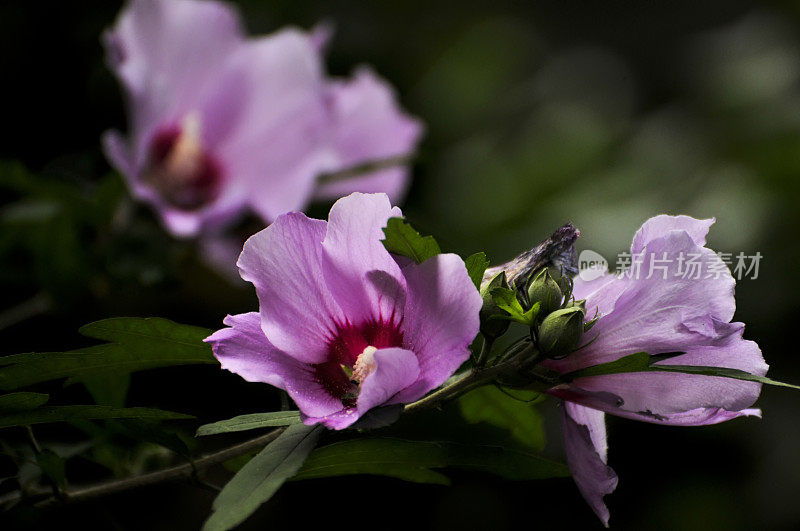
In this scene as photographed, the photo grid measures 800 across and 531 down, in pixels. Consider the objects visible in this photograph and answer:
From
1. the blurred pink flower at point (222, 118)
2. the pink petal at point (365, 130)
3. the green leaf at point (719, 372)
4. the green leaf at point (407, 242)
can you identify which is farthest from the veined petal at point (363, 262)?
the pink petal at point (365, 130)

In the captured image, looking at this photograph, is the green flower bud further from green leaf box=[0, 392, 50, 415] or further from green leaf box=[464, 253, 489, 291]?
green leaf box=[0, 392, 50, 415]

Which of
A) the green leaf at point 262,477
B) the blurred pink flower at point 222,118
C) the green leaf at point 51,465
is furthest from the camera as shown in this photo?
the blurred pink flower at point 222,118

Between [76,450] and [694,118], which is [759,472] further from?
[76,450]

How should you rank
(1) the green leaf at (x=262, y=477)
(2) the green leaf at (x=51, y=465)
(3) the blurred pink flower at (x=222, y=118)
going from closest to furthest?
(1) the green leaf at (x=262, y=477) → (2) the green leaf at (x=51, y=465) → (3) the blurred pink flower at (x=222, y=118)

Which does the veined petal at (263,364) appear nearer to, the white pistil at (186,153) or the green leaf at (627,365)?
the green leaf at (627,365)

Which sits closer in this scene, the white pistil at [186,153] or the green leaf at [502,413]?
the green leaf at [502,413]

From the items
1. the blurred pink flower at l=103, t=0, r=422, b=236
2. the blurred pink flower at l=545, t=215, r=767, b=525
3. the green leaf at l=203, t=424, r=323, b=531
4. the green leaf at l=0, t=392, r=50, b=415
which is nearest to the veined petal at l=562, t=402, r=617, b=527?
the blurred pink flower at l=545, t=215, r=767, b=525
